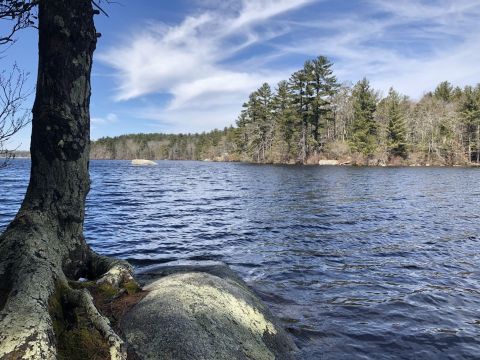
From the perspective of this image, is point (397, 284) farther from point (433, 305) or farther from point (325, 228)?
point (325, 228)

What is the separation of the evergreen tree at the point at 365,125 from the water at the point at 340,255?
161ft

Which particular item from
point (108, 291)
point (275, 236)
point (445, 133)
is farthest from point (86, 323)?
point (445, 133)

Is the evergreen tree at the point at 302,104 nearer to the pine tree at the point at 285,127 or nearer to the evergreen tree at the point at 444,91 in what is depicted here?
the pine tree at the point at 285,127

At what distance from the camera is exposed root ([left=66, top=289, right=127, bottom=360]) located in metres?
3.41

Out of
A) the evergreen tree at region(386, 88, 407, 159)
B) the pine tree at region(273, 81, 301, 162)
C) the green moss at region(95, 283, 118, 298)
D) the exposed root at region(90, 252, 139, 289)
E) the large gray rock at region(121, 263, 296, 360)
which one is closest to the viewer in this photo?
the large gray rock at region(121, 263, 296, 360)

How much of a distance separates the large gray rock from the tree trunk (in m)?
0.76

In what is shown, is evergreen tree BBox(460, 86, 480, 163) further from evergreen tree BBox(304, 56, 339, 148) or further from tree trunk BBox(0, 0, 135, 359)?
tree trunk BBox(0, 0, 135, 359)

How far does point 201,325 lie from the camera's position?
4324mm

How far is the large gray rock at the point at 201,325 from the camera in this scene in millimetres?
3973

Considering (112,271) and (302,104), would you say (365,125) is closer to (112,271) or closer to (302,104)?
(302,104)

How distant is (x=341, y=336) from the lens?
623cm

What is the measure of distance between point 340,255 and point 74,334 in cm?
886

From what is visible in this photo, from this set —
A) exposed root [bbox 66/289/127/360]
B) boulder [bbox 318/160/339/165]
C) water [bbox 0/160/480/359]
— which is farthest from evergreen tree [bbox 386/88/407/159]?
exposed root [bbox 66/289/127/360]

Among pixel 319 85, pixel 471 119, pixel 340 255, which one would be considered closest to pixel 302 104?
pixel 319 85
